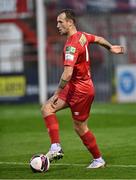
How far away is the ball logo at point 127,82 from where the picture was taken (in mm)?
28672

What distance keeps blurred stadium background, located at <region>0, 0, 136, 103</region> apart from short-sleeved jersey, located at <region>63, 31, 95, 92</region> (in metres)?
17.5

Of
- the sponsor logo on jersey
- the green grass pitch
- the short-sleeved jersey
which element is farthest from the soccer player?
the green grass pitch

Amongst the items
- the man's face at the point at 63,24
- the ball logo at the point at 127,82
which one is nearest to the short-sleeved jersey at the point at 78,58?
the man's face at the point at 63,24

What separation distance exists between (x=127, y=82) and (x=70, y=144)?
555 inches

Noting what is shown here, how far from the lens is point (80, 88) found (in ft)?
37.0

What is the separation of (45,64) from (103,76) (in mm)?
2325

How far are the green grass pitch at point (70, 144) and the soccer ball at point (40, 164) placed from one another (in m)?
0.09

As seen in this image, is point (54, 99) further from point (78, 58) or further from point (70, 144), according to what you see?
point (70, 144)

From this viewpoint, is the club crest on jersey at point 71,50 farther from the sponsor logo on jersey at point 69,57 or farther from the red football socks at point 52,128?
the red football socks at point 52,128

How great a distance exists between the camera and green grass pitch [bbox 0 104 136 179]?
10.8m

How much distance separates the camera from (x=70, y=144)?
48.9 ft

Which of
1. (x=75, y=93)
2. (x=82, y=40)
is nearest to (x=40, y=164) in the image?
(x=75, y=93)

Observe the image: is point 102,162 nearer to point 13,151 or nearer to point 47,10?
point 13,151

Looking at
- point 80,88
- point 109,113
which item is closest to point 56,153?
point 80,88
